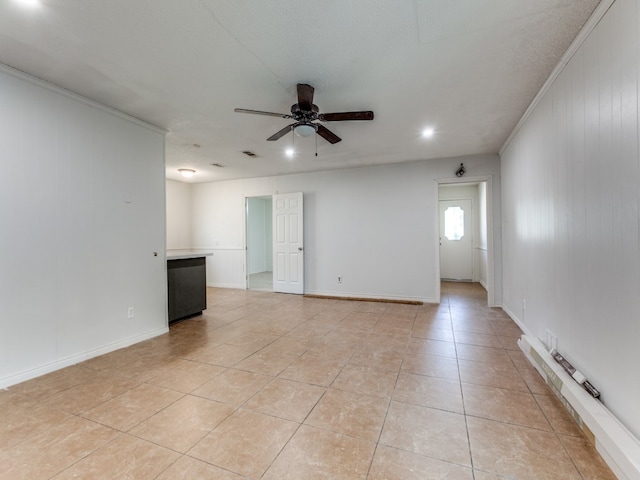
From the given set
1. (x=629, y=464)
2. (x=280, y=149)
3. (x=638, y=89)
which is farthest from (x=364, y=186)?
(x=629, y=464)

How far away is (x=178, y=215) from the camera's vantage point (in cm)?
686

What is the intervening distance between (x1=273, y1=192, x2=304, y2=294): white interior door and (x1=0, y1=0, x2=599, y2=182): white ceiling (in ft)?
8.70

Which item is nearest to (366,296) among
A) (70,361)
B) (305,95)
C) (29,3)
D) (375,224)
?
(375,224)

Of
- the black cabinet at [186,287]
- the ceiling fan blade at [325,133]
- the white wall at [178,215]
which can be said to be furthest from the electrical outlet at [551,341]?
the white wall at [178,215]

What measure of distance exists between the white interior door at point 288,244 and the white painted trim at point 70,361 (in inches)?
114

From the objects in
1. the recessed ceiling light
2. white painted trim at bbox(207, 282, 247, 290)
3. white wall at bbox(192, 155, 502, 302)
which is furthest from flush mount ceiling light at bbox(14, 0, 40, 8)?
white painted trim at bbox(207, 282, 247, 290)

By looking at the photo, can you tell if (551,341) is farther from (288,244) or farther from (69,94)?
(69,94)

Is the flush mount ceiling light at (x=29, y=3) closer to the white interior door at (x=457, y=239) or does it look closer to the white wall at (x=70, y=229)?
the white wall at (x=70, y=229)

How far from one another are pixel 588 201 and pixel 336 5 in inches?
80.1

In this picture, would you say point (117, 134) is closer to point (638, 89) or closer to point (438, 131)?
point (438, 131)

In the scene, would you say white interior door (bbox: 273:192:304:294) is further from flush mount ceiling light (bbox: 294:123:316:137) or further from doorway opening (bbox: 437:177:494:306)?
doorway opening (bbox: 437:177:494:306)

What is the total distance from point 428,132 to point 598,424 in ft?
10.9

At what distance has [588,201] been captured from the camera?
186 cm

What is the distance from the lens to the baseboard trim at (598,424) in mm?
1320
